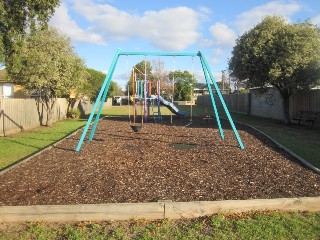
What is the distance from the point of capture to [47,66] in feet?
64.3

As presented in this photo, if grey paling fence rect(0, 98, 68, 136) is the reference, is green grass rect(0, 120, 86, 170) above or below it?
below

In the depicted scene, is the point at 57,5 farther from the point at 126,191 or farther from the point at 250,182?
the point at 250,182

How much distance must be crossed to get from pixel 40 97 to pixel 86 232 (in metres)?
18.6

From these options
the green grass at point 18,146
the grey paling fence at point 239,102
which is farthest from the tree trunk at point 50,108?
the grey paling fence at point 239,102

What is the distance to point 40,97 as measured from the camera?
73.4 ft

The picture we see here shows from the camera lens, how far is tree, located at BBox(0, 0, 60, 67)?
1026cm

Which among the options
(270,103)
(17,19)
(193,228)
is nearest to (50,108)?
(17,19)

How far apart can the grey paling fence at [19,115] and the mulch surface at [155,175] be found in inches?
209

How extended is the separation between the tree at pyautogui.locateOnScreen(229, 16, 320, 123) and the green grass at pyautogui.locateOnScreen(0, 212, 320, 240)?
47.3 ft

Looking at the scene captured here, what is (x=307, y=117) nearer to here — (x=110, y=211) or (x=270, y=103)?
(x=270, y=103)

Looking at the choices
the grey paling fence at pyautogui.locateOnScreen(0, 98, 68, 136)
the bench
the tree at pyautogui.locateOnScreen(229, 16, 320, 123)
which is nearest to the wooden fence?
the bench

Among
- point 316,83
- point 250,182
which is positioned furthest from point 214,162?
point 316,83

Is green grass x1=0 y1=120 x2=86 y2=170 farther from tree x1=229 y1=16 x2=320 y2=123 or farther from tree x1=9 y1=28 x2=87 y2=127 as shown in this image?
tree x1=229 y1=16 x2=320 y2=123

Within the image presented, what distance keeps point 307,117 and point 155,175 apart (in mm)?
13921
